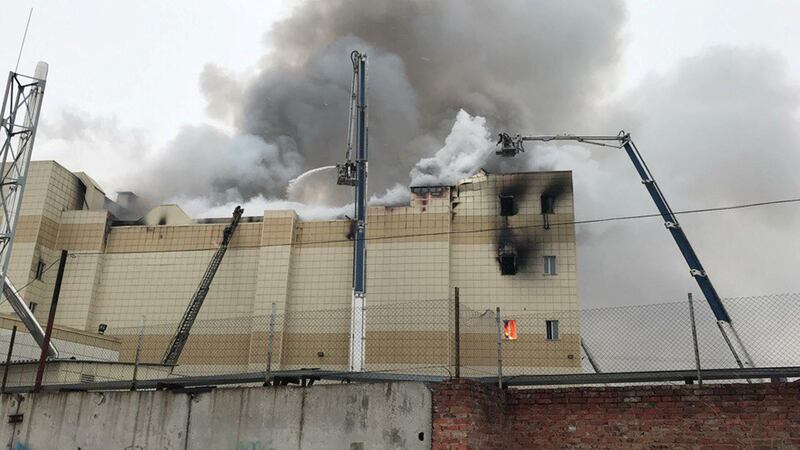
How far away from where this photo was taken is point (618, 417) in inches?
426

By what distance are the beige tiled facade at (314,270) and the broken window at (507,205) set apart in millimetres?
308

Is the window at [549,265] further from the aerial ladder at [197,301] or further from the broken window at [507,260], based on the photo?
the aerial ladder at [197,301]

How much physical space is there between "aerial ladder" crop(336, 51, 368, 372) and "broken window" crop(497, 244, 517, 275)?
737 centimetres

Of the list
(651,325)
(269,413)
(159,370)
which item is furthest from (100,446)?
(159,370)

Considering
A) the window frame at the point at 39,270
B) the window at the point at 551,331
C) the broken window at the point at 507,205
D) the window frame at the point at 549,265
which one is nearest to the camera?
the window at the point at 551,331

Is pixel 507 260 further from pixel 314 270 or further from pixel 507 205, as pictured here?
pixel 314 270

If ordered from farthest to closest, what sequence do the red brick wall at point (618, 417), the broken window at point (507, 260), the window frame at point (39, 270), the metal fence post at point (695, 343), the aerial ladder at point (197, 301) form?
1. the window frame at point (39, 270)
2. the broken window at point (507, 260)
3. the aerial ladder at point (197, 301)
4. the metal fence post at point (695, 343)
5. the red brick wall at point (618, 417)

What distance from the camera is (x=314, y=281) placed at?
124 feet

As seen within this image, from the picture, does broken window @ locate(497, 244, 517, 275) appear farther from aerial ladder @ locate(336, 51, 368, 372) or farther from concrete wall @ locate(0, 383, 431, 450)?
concrete wall @ locate(0, 383, 431, 450)

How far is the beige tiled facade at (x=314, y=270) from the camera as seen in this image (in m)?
35.6

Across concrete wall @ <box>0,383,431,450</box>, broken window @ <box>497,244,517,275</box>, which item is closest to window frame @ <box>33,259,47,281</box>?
broken window @ <box>497,244,517,275</box>

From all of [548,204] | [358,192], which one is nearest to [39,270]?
[358,192]

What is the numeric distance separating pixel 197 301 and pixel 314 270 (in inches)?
256

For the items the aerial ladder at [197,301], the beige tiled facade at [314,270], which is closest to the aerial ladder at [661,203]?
the beige tiled facade at [314,270]
